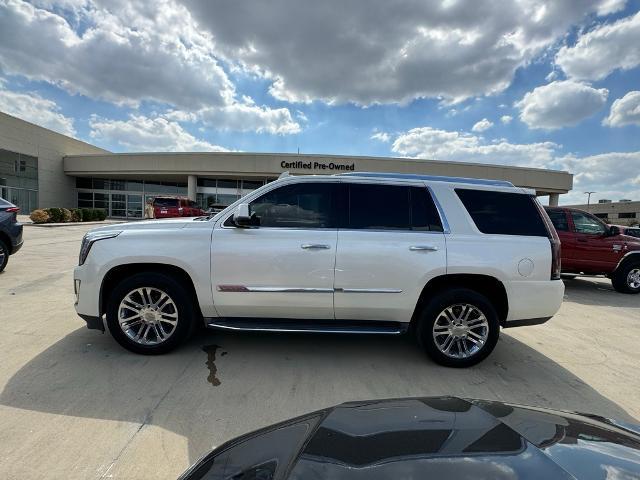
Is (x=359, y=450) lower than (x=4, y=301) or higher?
higher

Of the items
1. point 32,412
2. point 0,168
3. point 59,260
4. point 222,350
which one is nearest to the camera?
point 32,412

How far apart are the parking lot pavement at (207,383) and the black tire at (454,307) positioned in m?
0.13

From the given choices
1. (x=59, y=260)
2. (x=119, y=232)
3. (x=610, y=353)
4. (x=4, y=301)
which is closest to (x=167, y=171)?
(x=59, y=260)

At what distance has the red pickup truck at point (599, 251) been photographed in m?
8.71

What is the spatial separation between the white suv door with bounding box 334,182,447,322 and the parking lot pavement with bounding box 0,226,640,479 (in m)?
0.67

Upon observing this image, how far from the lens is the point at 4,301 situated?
5.74m

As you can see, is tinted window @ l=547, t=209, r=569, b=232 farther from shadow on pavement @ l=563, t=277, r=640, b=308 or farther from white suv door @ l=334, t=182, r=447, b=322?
white suv door @ l=334, t=182, r=447, b=322

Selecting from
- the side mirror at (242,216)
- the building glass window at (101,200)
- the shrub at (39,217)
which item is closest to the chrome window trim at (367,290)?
the side mirror at (242,216)

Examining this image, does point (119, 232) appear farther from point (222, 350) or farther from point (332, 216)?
point (332, 216)

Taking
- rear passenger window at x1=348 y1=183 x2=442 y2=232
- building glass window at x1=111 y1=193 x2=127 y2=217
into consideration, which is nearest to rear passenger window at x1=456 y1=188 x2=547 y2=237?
rear passenger window at x1=348 y1=183 x2=442 y2=232

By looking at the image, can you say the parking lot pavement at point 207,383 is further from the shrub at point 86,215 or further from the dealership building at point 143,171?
the dealership building at point 143,171

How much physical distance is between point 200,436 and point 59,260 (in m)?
9.30

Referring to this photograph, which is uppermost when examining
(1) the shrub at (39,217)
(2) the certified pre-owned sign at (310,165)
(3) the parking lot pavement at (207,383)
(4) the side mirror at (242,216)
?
(2) the certified pre-owned sign at (310,165)

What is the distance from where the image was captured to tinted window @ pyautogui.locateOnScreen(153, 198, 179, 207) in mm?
22223
